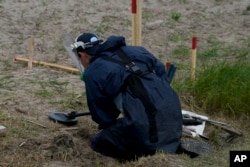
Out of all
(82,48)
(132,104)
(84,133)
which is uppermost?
(82,48)

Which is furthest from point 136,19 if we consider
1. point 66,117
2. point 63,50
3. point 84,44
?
point 63,50

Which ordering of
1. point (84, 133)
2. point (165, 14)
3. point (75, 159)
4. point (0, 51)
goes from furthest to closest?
1. point (165, 14)
2. point (0, 51)
3. point (84, 133)
4. point (75, 159)

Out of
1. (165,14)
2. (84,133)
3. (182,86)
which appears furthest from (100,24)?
(84,133)

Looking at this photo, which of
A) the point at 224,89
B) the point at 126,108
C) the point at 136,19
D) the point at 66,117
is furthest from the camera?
the point at 224,89

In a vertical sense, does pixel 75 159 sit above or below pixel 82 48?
below

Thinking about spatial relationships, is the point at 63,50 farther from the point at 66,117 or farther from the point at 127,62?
the point at 127,62

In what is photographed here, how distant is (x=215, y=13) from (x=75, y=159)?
645cm

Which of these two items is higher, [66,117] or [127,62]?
[127,62]

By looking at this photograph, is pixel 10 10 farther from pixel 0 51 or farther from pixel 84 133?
pixel 84 133

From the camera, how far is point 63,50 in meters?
9.63

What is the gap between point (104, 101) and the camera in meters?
6.23

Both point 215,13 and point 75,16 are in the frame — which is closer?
point 75,16

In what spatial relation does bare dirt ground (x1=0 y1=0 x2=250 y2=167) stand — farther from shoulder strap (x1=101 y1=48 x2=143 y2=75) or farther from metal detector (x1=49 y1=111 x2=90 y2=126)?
shoulder strap (x1=101 y1=48 x2=143 y2=75)

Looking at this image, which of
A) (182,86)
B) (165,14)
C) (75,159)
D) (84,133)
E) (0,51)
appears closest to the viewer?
(75,159)
